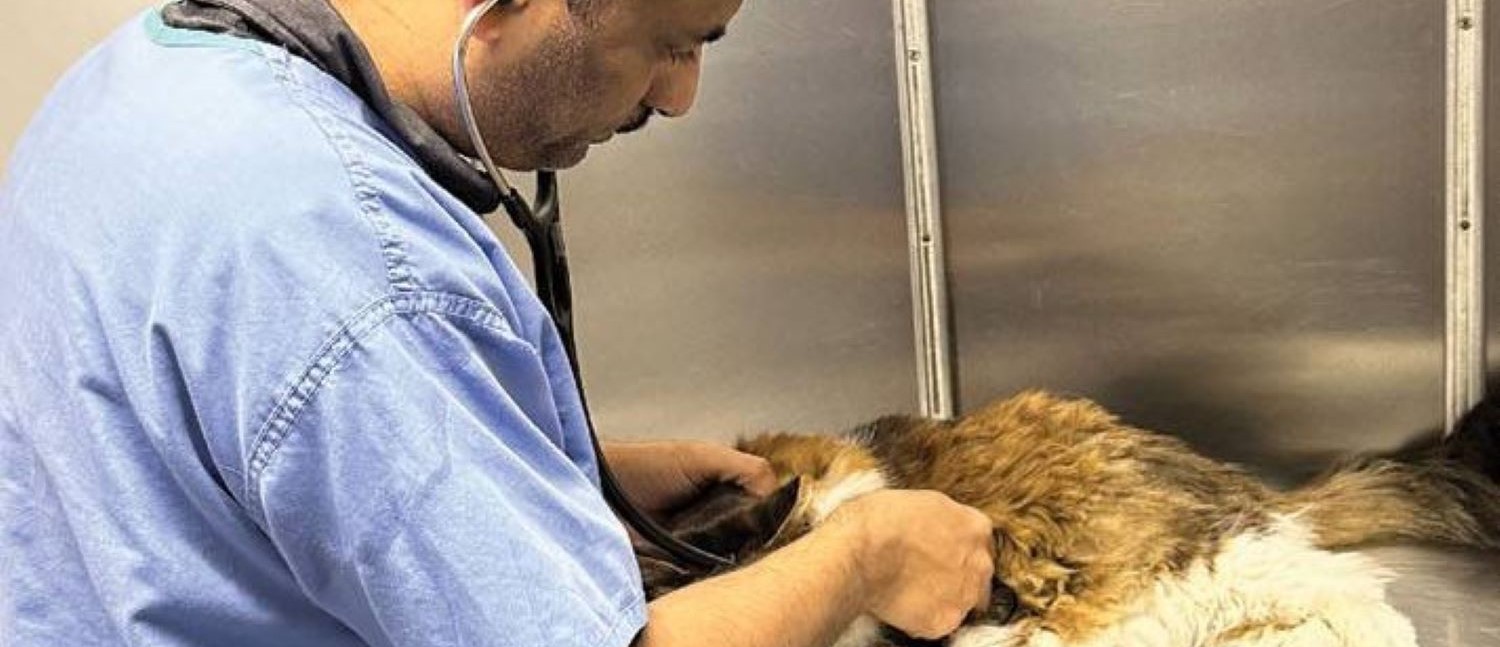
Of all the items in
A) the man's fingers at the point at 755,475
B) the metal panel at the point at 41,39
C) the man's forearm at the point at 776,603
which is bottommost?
the man's fingers at the point at 755,475

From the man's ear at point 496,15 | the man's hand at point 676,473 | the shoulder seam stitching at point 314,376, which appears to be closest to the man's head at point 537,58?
the man's ear at point 496,15

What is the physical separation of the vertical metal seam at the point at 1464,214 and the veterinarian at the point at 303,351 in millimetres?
1005

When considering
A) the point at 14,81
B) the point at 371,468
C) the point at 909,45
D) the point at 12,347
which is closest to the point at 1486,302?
the point at 909,45

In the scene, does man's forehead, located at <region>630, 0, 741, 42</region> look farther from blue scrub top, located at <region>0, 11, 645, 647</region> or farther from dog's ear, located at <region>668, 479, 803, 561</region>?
dog's ear, located at <region>668, 479, 803, 561</region>

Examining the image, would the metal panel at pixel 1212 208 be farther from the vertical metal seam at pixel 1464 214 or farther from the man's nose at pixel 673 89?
the man's nose at pixel 673 89

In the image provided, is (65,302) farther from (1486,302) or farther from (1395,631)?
(1486,302)

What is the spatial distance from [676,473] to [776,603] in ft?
1.75

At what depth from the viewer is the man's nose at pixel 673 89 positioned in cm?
94

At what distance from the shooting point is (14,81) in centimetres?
177

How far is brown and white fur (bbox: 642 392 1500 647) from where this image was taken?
1.32m

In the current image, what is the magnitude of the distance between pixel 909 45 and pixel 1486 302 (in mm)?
690

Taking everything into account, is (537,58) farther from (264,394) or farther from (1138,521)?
(1138,521)

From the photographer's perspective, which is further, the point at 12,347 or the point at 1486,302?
the point at 1486,302

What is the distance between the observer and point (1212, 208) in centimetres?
174
